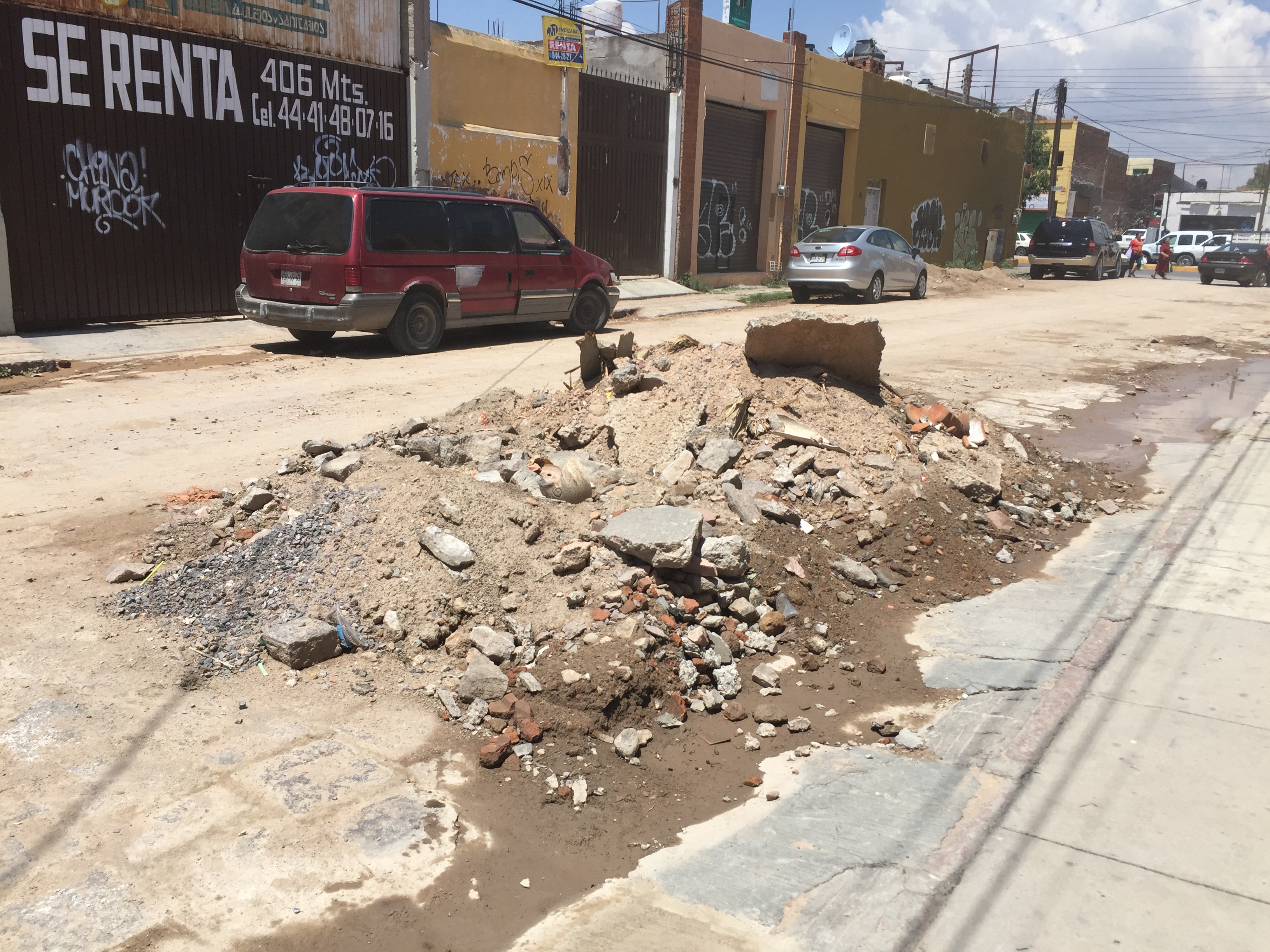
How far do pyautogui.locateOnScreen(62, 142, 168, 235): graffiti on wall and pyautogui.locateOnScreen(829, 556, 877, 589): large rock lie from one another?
11.5 meters

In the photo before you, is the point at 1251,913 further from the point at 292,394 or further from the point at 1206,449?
the point at 292,394

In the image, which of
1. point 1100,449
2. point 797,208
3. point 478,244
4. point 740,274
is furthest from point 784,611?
point 797,208

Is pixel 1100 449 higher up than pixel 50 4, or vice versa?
pixel 50 4

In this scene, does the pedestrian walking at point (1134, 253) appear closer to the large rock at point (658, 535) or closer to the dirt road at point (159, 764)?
the dirt road at point (159, 764)

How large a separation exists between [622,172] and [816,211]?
9.02 metres

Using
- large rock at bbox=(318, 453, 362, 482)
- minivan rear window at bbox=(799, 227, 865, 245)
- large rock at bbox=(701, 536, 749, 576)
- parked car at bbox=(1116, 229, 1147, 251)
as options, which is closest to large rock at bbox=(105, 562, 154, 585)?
large rock at bbox=(318, 453, 362, 482)

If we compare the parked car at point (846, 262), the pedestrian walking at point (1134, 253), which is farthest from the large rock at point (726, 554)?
the pedestrian walking at point (1134, 253)

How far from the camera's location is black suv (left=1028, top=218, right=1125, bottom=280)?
31812mm

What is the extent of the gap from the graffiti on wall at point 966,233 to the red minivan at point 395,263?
27694 mm

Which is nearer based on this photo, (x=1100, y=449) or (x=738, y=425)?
(x=738, y=425)

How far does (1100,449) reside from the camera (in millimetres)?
9750

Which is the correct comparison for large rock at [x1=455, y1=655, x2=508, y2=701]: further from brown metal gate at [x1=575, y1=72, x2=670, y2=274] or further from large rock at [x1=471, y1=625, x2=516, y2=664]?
brown metal gate at [x1=575, y1=72, x2=670, y2=274]

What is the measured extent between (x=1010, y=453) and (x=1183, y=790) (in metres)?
4.58

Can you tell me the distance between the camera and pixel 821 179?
29359 millimetres
